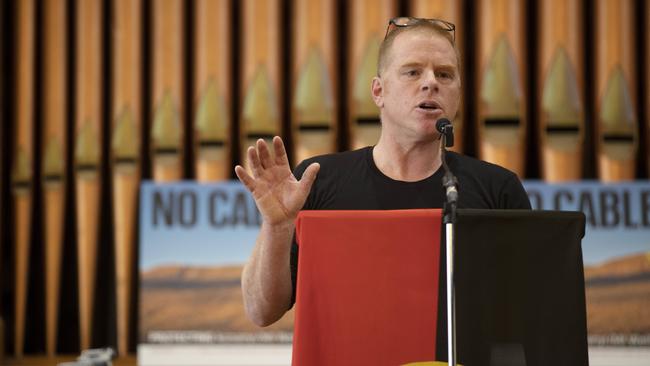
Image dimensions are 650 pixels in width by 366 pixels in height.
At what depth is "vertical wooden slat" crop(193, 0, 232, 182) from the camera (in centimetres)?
433

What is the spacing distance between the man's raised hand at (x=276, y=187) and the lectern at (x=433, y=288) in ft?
0.61

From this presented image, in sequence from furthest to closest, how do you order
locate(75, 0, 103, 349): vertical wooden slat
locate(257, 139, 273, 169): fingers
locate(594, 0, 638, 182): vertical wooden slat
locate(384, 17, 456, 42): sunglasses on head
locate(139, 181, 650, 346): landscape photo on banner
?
1. locate(75, 0, 103, 349): vertical wooden slat
2. locate(594, 0, 638, 182): vertical wooden slat
3. locate(139, 181, 650, 346): landscape photo on banner
4. locate(384, 17, 456, 42): sunglasses on head
5. locate(257, 139, 273, 169): fingers

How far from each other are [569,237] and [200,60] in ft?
10.9

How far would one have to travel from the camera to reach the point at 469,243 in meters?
1.41

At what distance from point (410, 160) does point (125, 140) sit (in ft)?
9.03

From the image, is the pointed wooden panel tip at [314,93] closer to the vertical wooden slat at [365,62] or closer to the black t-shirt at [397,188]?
the vertical wooden slat at [365,62]

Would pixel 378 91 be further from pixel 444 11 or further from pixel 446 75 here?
pixel 444 11

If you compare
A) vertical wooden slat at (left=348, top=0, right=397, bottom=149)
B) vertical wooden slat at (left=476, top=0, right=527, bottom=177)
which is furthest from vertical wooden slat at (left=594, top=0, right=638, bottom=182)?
vertical wooden slat at (left=348, top=0, right=397, bottom=149)

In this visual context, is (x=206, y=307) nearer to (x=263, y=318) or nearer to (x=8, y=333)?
(x=8, y=333)

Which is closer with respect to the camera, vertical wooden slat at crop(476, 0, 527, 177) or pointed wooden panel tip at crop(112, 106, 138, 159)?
vertical wooden slat at crop(476, 0, 527, 177)

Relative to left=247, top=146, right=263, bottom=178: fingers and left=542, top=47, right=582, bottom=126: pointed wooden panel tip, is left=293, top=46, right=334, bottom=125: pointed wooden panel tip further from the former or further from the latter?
left=247, top=146, right=263, bottom=178: fingers

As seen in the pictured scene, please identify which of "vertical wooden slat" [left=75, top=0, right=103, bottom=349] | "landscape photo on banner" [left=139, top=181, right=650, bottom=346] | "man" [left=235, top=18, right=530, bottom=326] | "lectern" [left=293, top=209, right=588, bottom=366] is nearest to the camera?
"lectern" [left=293, top=209, right=588, bottom=366]

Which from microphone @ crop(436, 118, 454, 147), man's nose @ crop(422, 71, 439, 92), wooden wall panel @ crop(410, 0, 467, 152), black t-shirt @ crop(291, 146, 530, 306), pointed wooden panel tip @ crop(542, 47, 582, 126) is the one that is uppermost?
wooden wall panel @ crop(410, 0, 467, 152)

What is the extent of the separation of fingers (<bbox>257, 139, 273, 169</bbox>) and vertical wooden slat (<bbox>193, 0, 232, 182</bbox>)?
2.68 metres
